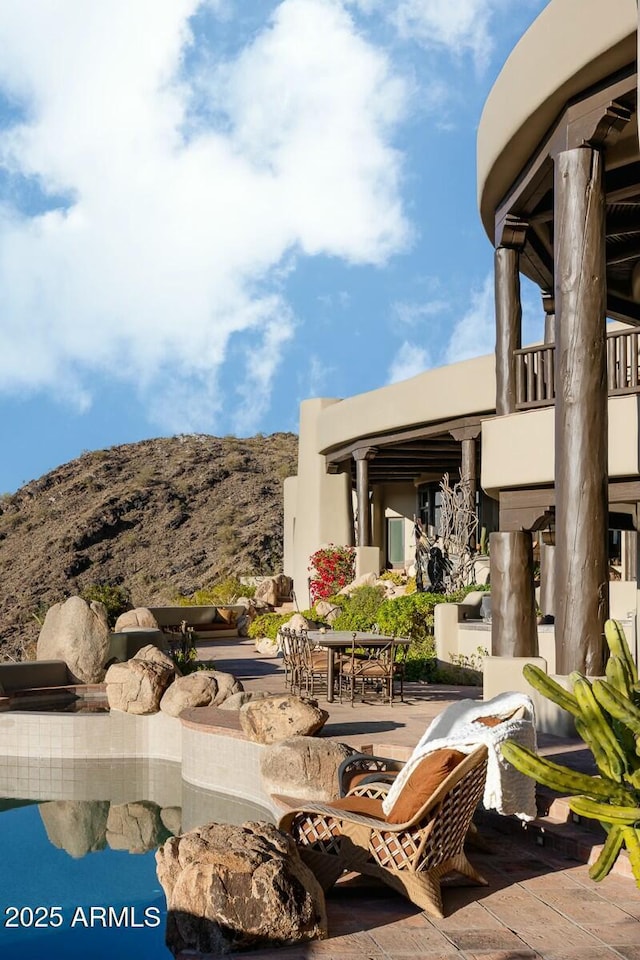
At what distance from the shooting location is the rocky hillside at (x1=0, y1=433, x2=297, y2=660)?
166 ft

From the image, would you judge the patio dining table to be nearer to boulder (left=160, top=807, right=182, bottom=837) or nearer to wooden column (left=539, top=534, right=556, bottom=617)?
boulder (left=160, top=807, right=182, bottom=837)

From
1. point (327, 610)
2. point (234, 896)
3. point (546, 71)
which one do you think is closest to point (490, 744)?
point (234, 896)

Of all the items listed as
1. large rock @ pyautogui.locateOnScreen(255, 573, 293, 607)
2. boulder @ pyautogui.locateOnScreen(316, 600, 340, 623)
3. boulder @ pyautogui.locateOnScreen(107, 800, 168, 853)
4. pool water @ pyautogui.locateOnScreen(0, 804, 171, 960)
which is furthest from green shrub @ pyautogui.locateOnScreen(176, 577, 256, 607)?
pool water @ pyautogui.locateOnScreen(0, 804, 171, 960)

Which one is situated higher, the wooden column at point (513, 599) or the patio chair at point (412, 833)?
the wooden column at point (513, 599)

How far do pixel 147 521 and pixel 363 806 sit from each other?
5215 cm

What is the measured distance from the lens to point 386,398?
23328mm

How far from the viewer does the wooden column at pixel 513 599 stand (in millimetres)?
11531

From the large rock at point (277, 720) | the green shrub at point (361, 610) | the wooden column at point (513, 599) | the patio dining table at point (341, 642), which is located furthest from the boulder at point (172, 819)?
the green shrub at point (361, 610)

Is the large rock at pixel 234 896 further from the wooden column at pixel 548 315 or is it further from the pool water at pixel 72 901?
the wooden column at pixel 548 315

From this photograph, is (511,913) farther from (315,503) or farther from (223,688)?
(315,503)

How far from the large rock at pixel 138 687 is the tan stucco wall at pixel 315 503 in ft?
53.5

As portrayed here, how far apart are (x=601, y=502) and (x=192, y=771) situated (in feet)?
16.4

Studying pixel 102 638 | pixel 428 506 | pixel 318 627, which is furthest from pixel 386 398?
pixel 102 638

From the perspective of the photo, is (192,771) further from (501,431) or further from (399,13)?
(399,13)
